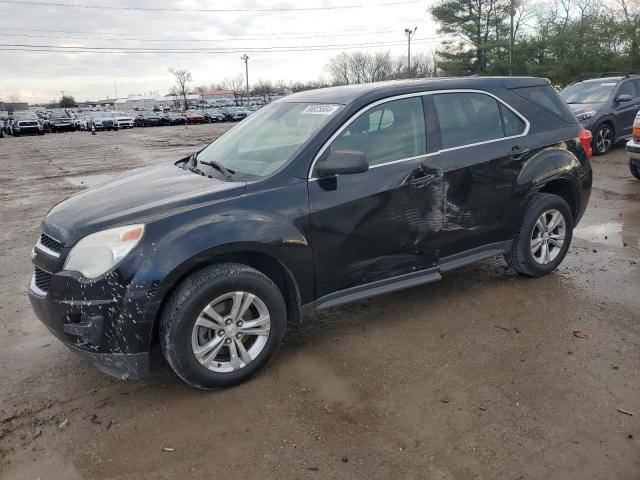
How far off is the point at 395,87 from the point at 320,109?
2.03 feet

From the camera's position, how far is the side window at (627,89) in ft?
41.0

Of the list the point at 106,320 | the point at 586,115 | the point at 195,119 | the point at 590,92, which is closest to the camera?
the point at 106,320

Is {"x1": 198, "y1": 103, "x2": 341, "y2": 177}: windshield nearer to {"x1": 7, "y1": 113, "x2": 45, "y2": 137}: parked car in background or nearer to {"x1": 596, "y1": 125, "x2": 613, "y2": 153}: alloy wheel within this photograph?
{"x1": 596, "y1": 125, "x2": 613, "y2": 153}: alloy wheel

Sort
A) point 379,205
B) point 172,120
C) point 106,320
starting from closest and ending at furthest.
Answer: point 106,320, point 379,205, point 172,120

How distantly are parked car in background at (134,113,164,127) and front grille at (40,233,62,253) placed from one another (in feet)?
151

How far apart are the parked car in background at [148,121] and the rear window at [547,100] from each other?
1793 inches

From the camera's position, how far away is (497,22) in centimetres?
4719

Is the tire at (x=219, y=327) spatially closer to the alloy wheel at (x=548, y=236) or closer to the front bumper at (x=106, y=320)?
the front bumper at (x=106, y=320)

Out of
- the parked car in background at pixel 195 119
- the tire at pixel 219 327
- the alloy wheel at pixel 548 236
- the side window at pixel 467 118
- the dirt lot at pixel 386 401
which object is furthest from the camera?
the parked car in background at pixel 195 119

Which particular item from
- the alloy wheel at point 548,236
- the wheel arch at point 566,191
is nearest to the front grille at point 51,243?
the alloy wheel at point 548,236

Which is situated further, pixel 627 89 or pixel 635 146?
pixel 627 89

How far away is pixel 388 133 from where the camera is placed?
3.90m

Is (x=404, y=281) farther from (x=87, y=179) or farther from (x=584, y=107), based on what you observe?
(x=87, y=179)

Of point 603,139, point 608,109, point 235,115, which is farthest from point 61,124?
point 608,109
